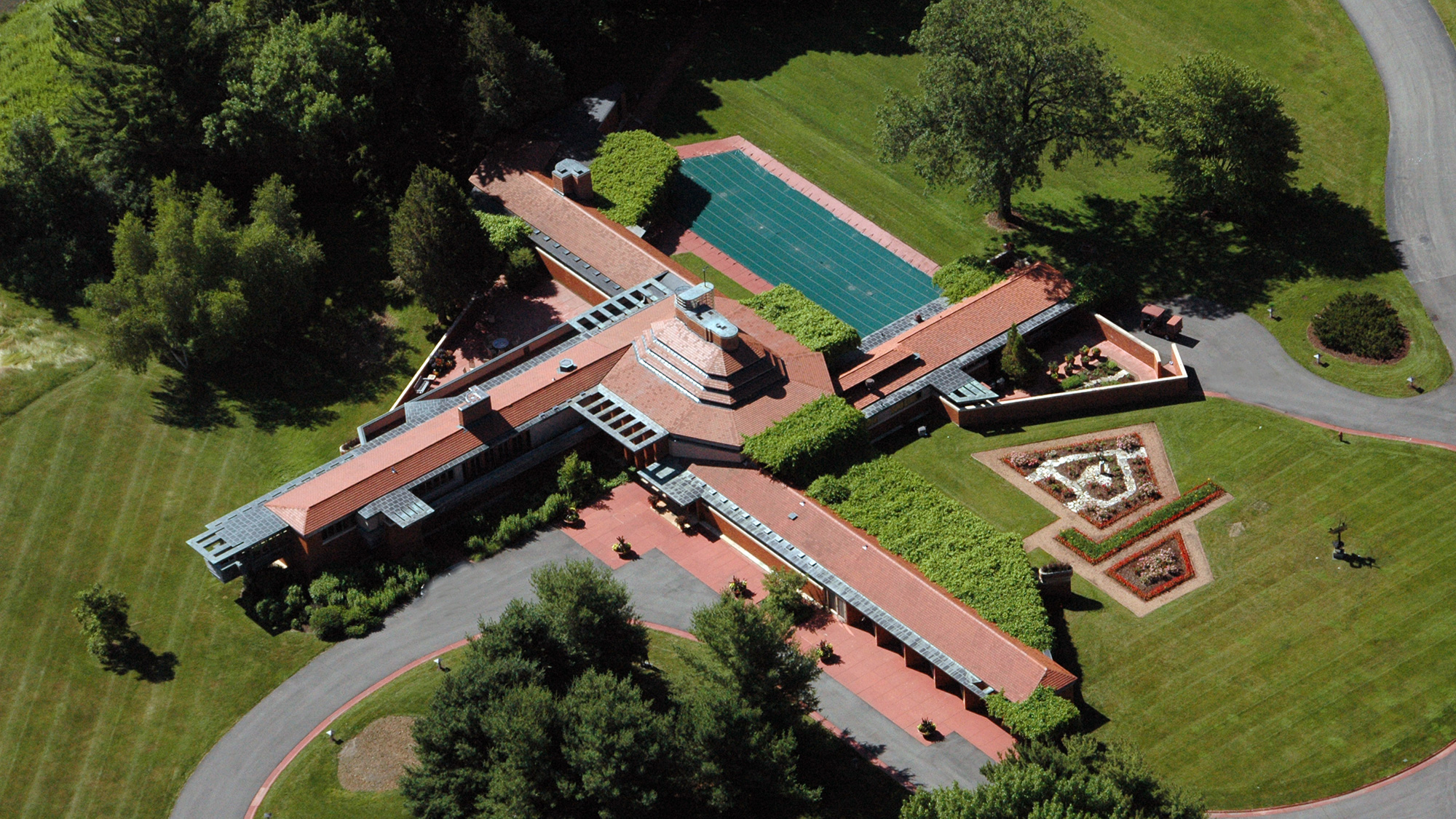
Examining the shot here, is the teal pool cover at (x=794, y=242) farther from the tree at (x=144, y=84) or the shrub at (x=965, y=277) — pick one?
the tree at (x=144, y=84)

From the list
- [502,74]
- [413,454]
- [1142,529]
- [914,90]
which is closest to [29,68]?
[502,74]

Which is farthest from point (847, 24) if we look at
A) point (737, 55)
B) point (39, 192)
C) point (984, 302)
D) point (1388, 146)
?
point (39, 192)

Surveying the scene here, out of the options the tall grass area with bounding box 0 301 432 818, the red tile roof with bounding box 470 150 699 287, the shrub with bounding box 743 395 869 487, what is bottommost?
the tall grass area with bounding box 0 301 432 818

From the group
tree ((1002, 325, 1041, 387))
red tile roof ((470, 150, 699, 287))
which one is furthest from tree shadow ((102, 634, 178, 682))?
tree ((1002, 325, 1041, 387))

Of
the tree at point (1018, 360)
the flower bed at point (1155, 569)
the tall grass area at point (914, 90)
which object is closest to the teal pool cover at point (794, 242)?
the tall grass area at point (914, 90)

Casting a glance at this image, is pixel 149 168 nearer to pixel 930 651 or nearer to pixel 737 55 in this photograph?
pixel 737 55

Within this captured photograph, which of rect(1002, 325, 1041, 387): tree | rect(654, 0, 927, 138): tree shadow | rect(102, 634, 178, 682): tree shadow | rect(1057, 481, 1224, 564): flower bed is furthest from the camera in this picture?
rect(654, 0, 927, 138): tree shadow

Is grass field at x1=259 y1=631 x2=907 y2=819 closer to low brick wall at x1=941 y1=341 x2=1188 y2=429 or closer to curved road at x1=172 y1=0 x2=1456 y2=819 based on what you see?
curved road at x1=172 y1=0 x2=1456 y2=819
